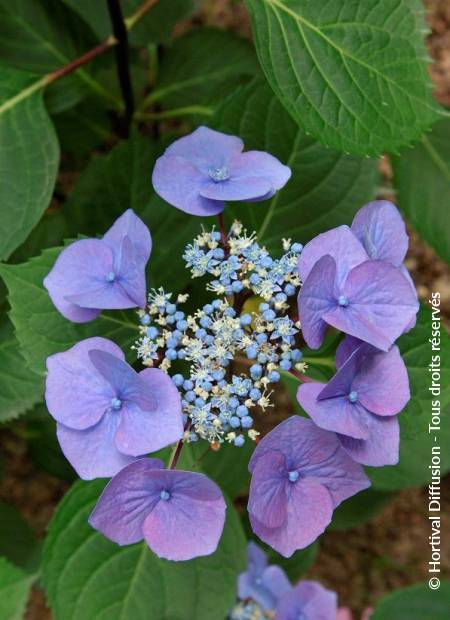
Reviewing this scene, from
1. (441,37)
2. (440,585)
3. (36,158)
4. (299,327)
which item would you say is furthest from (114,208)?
(441,37)

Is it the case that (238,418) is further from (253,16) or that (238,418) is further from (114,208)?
(114,208)

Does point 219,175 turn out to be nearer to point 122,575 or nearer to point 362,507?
point 122,575

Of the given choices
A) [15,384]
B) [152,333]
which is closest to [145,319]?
[152,333]

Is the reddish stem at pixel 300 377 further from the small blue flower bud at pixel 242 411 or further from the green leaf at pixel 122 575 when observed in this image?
the green leaf at pixel 122 575

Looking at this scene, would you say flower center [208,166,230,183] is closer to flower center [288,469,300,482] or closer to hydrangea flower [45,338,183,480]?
hydrangea flower [45,338,183,480]

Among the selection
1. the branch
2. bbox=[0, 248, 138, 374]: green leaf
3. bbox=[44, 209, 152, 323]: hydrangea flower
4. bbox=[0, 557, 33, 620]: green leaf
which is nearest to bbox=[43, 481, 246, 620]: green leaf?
bbox=[0, 557, 33, 620]: green leaf

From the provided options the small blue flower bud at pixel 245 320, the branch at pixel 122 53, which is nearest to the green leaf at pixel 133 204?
the branch at pixel 122 53

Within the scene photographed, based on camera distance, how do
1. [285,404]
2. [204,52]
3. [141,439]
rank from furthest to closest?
[285,404]
[204,52]
[141,439]
